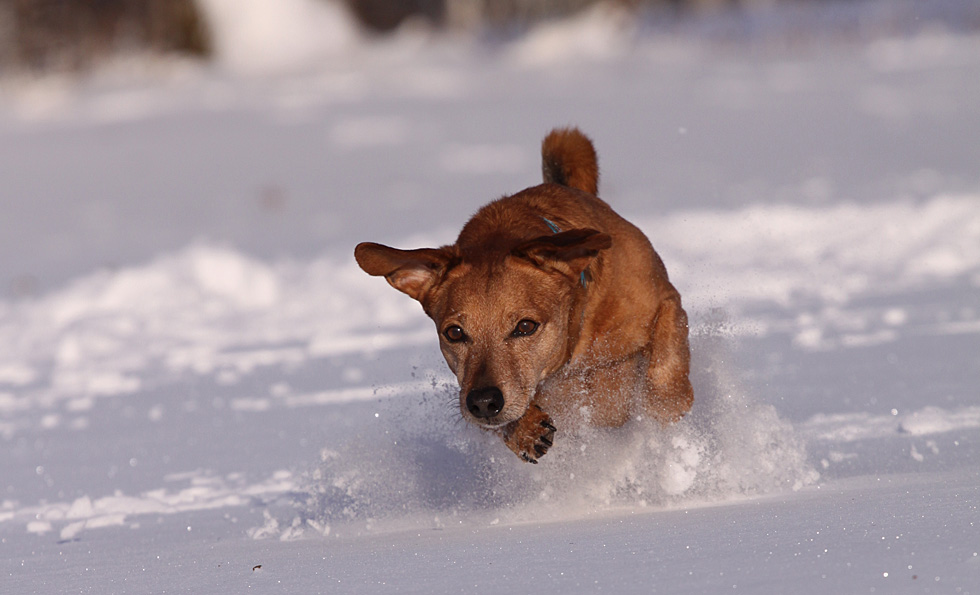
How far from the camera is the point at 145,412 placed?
6219 millimetres

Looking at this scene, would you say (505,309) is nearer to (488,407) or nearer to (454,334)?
(454,334)

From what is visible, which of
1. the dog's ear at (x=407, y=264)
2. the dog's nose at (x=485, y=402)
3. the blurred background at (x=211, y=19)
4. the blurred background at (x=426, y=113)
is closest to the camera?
the dog's nose at (x=485, y=402)

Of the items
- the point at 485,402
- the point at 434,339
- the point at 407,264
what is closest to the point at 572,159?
the point at 407,264

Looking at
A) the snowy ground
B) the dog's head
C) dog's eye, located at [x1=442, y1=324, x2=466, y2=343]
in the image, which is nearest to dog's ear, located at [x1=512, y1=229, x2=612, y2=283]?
the dog's head

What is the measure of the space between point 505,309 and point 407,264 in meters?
0.45

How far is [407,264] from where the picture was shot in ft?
13.7

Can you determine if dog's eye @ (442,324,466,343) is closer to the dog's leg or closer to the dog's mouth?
the dog's mouth

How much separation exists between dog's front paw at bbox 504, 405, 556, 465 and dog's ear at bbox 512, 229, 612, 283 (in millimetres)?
522

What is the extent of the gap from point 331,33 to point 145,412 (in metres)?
19.9

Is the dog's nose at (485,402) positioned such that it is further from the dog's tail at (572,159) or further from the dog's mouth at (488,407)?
the dog's tail at (572,159)

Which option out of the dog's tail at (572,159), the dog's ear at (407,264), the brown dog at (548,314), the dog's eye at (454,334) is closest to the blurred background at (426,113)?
the dog's tail at (572,159)

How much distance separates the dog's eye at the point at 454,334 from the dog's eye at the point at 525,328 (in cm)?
19

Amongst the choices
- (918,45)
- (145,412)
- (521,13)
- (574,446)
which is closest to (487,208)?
(574,446)

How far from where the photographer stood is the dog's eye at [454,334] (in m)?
4.00
